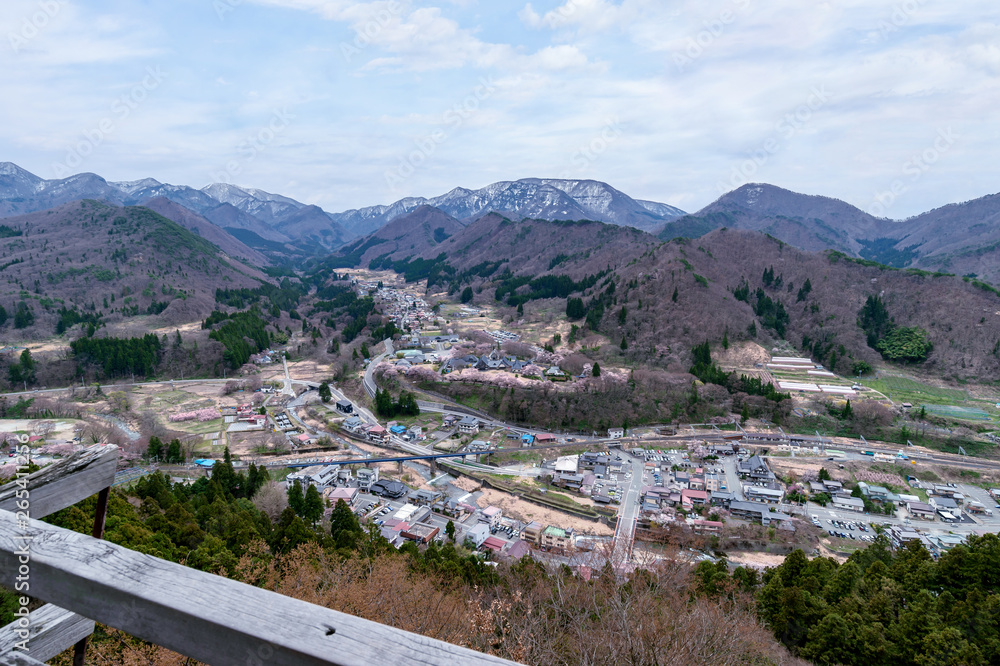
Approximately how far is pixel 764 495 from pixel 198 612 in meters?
22.4

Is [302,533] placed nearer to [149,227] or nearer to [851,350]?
[851,350]

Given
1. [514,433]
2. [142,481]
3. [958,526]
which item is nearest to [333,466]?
[142,481]

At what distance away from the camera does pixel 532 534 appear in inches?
654

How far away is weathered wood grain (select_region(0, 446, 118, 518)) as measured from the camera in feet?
4.22

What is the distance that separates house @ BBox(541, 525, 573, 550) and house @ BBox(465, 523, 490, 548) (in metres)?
1.90

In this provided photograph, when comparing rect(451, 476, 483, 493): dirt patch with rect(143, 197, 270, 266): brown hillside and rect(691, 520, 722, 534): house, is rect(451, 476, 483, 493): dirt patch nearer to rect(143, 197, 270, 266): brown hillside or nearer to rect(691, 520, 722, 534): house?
rect(691, 520, 722, 534): house

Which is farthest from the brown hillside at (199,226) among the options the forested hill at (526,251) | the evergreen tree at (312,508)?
the evergreen tree at (312,508)

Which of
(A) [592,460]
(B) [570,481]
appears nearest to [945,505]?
(A) [592,460]

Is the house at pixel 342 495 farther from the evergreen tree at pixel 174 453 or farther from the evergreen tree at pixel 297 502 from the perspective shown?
the evergreen tree at pixel 174 453

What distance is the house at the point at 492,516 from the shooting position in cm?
1722

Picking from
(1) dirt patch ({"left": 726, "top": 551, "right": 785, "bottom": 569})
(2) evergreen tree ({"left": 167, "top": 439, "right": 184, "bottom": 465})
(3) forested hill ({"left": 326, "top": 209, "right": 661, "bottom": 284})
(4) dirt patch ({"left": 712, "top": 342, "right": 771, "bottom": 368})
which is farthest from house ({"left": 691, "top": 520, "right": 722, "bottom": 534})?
(3) forested hill ({"left": 326, "top": 209, "right": 661, "bottom": 284})

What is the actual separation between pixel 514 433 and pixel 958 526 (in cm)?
1809

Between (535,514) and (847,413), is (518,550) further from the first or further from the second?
(847,413)

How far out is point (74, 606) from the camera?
1.04 metres
